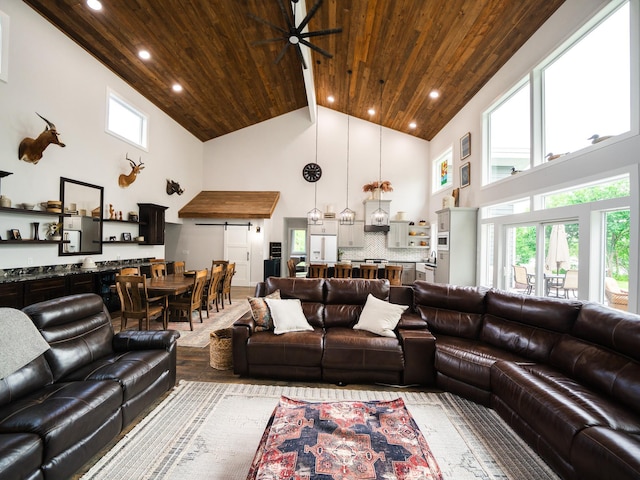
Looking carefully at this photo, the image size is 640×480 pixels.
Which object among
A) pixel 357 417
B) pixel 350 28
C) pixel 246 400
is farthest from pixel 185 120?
pixel 357 417

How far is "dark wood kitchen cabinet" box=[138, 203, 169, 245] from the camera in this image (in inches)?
256

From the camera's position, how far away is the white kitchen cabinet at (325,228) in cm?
855

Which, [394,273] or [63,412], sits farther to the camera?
[394,273]

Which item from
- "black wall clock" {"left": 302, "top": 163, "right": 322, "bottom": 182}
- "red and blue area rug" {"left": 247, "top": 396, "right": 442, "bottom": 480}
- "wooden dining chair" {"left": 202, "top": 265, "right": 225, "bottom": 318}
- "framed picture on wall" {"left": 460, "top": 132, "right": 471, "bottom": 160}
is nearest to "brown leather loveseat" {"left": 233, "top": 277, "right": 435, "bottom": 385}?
"red and blue area rug" {"left": 247, "top": 396, "right": 442, "bottom": 480}

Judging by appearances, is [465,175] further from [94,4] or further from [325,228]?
[94,4]

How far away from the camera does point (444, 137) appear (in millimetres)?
7488

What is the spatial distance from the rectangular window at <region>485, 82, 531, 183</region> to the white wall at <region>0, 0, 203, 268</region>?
690 centimetres

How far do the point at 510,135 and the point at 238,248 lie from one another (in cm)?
719

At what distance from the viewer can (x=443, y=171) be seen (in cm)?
785

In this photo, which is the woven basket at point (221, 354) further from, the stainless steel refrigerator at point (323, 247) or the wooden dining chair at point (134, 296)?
the stainless steel refrigerator at point (323, 247)

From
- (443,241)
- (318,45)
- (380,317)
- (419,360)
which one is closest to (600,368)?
(419,360)

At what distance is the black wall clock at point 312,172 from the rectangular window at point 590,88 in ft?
19.5

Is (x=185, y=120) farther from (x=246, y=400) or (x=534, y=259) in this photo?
(x=534, y=259)

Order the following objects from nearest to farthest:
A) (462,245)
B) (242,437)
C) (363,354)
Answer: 1. (242,437)
2. (363,354)
3. (462,245)
